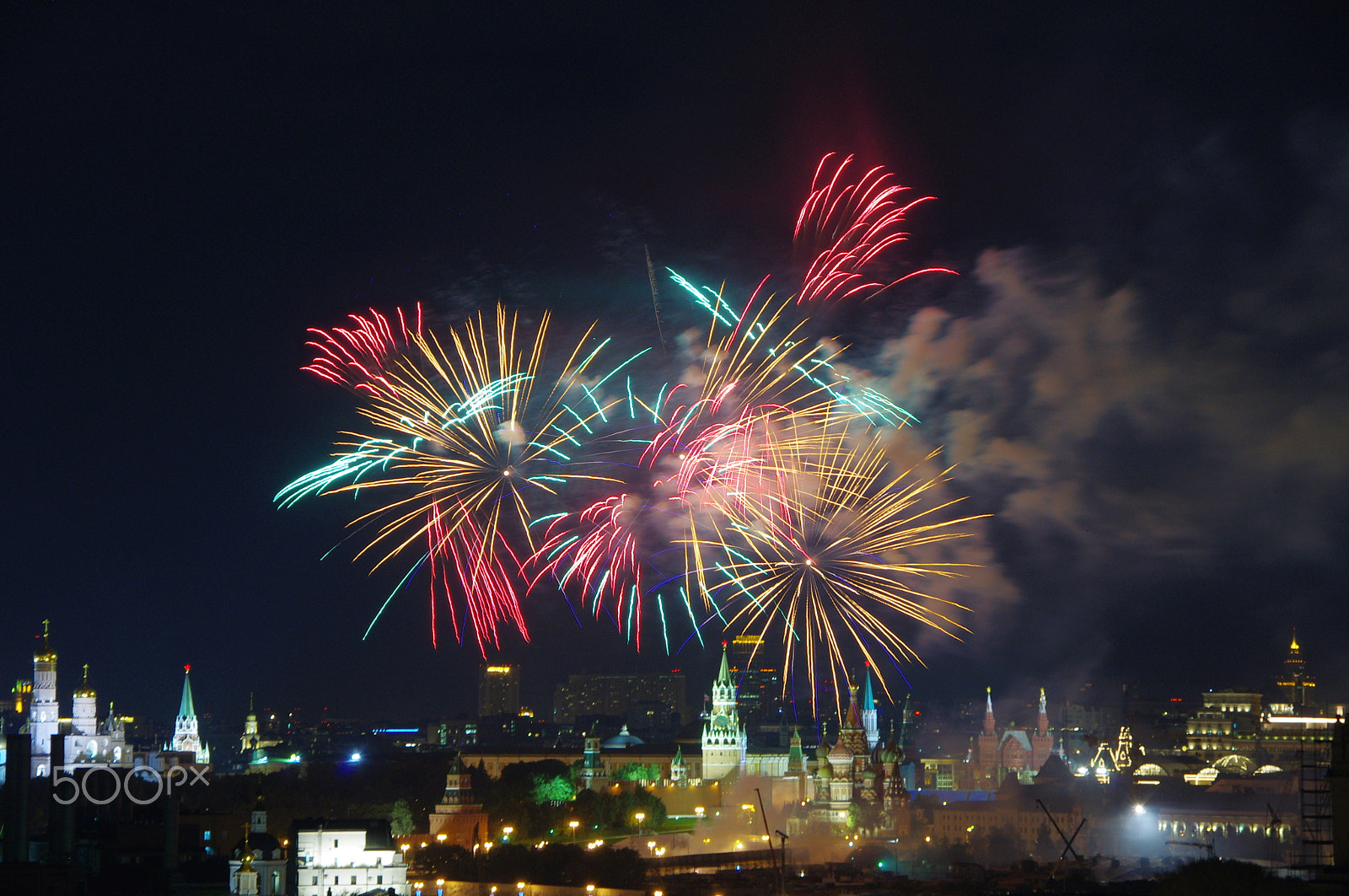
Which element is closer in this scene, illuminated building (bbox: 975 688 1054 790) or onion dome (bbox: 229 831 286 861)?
onion dome (bbox: 229 831 286 861)

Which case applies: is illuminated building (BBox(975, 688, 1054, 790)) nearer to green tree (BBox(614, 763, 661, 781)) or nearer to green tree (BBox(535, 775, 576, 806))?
green tree (BBox(614, 763, 661, 781))

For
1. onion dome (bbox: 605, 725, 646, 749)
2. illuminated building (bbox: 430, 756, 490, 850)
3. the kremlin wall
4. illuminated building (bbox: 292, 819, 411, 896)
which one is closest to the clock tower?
the kremlin wall

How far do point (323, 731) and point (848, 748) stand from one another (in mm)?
94050

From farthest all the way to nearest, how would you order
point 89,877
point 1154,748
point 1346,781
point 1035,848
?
point 1154,748 < point 1035,848 < point 89,877 < point 1346,781

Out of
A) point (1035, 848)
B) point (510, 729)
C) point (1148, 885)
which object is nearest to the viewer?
point (1148, 885)

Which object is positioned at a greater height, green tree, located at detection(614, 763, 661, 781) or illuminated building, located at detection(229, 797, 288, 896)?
illuminated building, located at detection(229, 797, 288, 896)

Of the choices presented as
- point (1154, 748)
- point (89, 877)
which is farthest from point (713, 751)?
point (89, 877)

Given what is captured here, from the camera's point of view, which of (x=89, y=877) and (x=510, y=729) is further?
(x=510, y=729)

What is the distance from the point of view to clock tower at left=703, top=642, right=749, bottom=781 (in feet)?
288

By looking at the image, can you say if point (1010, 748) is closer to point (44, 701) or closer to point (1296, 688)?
point (1296, 688)

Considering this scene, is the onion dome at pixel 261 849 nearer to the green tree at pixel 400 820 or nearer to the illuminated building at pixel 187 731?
the green tree at pixel 400 820

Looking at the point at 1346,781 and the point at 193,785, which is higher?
the point at 1346,781

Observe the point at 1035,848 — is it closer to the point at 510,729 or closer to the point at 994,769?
the point at 994,769

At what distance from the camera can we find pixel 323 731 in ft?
517
